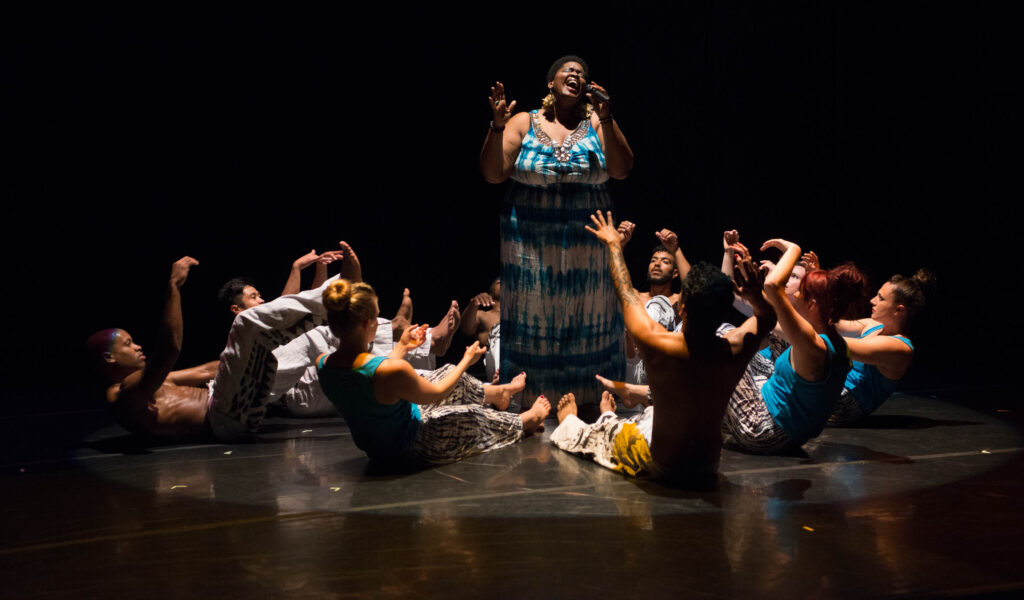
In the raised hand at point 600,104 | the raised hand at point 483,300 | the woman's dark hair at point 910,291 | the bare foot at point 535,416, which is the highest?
the raised hand at point 600,104

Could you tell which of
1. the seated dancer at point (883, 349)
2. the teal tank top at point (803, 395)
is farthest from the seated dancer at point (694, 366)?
the seated dancer at point (883, 349)

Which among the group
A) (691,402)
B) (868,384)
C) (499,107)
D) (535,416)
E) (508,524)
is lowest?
(508,524)

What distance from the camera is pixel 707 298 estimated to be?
2.85 metres

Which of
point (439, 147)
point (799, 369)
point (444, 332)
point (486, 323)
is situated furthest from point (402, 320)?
point (799, 369)

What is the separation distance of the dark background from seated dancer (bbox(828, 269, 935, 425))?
1302 mm

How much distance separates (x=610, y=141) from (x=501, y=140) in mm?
511

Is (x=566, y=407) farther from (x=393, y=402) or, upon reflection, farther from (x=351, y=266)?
(x=351, y=266)

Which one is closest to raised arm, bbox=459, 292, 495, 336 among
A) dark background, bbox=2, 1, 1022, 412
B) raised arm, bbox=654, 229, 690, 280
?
dark background, bbox=2, 1, 1022, 412

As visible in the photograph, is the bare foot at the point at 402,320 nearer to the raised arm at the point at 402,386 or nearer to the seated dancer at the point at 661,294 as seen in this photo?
the seated dancer at the point at 661,294

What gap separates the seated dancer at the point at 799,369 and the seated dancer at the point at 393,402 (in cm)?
98

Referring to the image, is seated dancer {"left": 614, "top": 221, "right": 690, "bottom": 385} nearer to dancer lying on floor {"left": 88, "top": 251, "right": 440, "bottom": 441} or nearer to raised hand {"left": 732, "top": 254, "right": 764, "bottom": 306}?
raised hand {"left": 732, "top": 254, "right": 764, "bottom": 306}

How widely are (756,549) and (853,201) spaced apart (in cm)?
467

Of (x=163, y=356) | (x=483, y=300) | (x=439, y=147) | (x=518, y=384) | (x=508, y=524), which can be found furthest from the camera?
(x=439, y=147)

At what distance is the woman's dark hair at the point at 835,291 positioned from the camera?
331 cm
